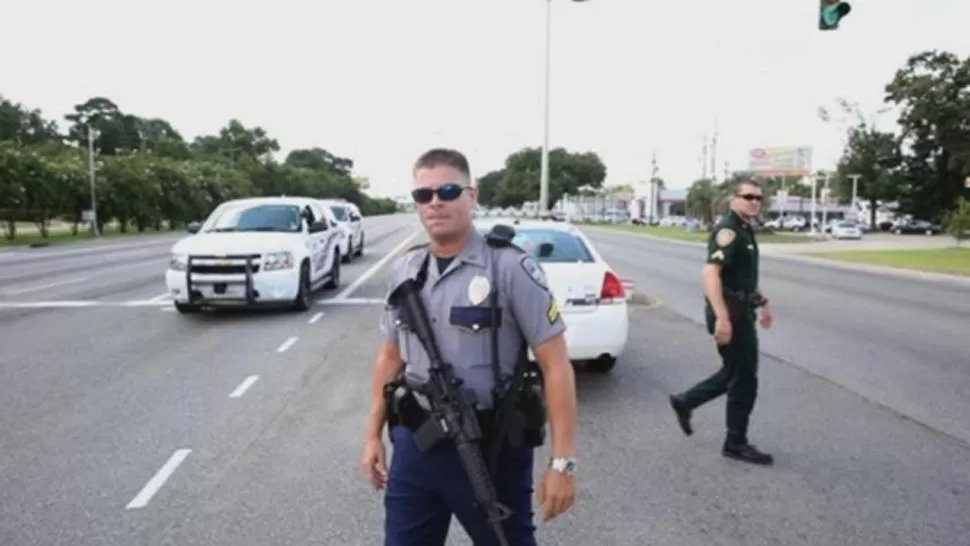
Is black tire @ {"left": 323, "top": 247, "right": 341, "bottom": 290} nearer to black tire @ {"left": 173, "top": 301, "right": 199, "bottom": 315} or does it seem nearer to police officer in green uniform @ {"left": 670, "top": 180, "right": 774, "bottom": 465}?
black tire @ {"left": 173, "top": 301, "right": 199, "bottom": 315}

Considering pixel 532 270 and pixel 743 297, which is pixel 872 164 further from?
pixel 532 270

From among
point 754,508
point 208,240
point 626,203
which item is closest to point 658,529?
point 754,508

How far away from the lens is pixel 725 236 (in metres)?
5.43

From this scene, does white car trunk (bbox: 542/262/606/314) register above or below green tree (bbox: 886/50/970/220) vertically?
below

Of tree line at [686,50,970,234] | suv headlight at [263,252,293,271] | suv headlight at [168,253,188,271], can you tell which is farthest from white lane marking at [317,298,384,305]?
tree line at [686,50,970,234]

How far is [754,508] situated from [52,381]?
6387mm

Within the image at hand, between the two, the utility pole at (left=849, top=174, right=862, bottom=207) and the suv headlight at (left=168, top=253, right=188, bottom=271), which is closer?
the suv headlight at (left=168, top=253, right=188, bottom=271)

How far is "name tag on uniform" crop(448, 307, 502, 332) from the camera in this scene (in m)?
2.52

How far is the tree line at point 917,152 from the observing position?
Answer: 65438 mm

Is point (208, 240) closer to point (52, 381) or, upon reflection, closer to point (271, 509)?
point (52, 381)

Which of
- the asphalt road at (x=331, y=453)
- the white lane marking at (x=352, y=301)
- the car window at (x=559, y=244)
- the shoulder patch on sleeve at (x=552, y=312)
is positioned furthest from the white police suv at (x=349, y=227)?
the shoulder patch on sleeve at (x=552, y=312)

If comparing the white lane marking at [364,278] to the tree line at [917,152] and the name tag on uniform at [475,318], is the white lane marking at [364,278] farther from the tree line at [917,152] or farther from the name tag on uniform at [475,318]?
the tree line at [917,152]

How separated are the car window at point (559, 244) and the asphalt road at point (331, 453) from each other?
1185mm

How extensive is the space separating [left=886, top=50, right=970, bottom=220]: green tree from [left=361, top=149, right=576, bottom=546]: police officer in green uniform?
220ft
